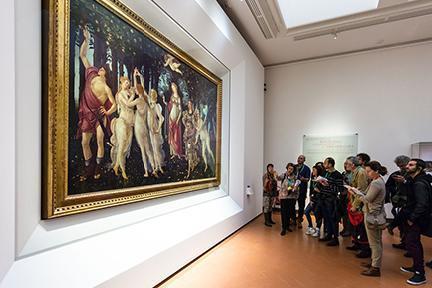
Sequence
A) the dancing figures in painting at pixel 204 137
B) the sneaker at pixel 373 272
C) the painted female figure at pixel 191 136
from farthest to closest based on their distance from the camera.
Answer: the dancing figures in painting at pixel 204 137
the painted female figure at pixel 191 136
the sneaker at pixel 373 272

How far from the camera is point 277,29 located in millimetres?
5648

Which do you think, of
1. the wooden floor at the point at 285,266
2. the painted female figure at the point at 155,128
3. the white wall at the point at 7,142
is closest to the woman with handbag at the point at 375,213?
the wooden floor at the point at 285,266

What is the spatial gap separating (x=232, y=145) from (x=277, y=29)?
2893mm

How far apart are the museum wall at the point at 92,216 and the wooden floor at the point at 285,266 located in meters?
0.28

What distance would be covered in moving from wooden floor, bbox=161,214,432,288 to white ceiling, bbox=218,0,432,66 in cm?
450

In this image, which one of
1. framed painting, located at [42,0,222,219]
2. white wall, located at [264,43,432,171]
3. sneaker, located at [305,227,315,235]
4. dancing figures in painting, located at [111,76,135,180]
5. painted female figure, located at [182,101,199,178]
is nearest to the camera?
Answer: framed painting, located at [42,0,222,219]

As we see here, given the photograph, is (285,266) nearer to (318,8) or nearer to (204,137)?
(204,137)

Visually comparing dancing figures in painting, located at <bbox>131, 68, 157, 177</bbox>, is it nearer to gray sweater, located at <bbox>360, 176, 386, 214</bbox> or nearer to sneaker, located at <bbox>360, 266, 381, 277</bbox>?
gray sweater, located at <bbox>360, 176, 386, 214</bbox>

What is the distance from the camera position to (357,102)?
6.84m

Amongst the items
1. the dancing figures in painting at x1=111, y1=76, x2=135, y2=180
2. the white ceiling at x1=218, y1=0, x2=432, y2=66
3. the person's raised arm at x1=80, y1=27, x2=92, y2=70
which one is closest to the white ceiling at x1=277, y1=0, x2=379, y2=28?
the white ceiling at x1=218, y1=0, x2=432, y2=66

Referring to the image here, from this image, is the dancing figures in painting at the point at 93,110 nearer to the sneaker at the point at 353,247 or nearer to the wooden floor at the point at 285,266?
the wooden floor at the point at 285,266

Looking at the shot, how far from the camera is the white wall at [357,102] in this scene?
6.25 m

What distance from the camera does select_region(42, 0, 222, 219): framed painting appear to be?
2064 mm

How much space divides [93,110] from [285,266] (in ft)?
11.0
